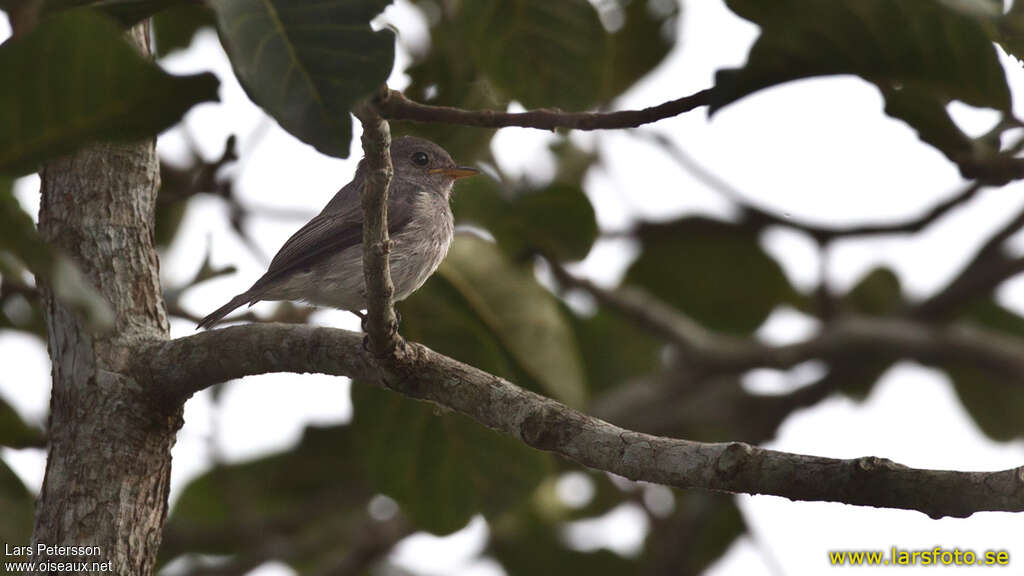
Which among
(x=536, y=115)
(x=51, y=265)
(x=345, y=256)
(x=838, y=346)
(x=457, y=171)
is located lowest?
(x=51, y=265)

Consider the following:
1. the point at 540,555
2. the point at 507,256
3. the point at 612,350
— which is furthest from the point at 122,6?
the point at 612,350

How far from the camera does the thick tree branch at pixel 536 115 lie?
2512 mm

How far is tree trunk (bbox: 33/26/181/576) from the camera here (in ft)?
9.19

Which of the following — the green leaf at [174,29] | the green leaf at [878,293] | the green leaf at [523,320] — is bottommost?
the green leaf at [523,320]

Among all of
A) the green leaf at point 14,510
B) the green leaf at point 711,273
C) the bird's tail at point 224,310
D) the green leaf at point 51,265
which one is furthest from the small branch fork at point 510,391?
the green leaf at point 711,273

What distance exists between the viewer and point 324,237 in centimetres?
501

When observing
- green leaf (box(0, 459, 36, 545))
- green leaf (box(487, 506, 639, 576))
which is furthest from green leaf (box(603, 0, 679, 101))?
green leaf (box(0, 459, 36, 545))

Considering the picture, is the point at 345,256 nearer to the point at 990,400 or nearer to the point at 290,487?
the point at 290,487

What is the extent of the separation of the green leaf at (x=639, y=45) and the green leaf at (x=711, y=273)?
3.18 ft

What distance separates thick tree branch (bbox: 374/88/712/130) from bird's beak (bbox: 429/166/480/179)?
9.16ft

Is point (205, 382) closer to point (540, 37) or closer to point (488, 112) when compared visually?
point (488, 112)

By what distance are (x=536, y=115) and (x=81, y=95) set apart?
1.02 metres

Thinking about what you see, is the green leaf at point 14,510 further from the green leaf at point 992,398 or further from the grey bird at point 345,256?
the green leaf at point 992,398

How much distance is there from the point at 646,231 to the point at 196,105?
4.73 m
